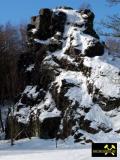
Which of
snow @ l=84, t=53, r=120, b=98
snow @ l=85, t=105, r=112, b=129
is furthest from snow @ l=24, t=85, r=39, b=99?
snow @ l=85, t=105, r=112, b=129

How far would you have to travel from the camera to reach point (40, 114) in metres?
36.3

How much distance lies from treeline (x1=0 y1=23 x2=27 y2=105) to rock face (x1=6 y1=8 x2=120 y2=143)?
3.58 feet

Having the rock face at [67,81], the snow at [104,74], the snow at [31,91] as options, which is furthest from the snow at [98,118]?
the snow at [31,91]

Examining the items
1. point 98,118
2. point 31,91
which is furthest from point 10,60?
point 98,118

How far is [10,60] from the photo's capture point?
51.6 m

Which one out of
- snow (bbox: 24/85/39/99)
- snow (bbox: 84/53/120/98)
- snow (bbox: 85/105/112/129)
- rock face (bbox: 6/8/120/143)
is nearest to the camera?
snow (bbox: 85/105/112/129)

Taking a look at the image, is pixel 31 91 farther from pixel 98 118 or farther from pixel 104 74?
pixel 98 118

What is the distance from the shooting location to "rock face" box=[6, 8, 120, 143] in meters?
34.3

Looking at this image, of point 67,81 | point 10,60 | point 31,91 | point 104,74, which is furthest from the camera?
point 10,60

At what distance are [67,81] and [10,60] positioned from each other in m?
15.7

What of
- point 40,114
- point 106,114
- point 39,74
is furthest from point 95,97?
point 39,74

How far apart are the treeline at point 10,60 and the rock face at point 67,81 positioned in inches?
42.9

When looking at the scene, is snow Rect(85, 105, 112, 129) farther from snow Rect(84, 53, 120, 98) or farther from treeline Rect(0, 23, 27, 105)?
treeline Rect(0, 23, 27, 105)

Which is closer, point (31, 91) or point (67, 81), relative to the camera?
point (67, 81)
